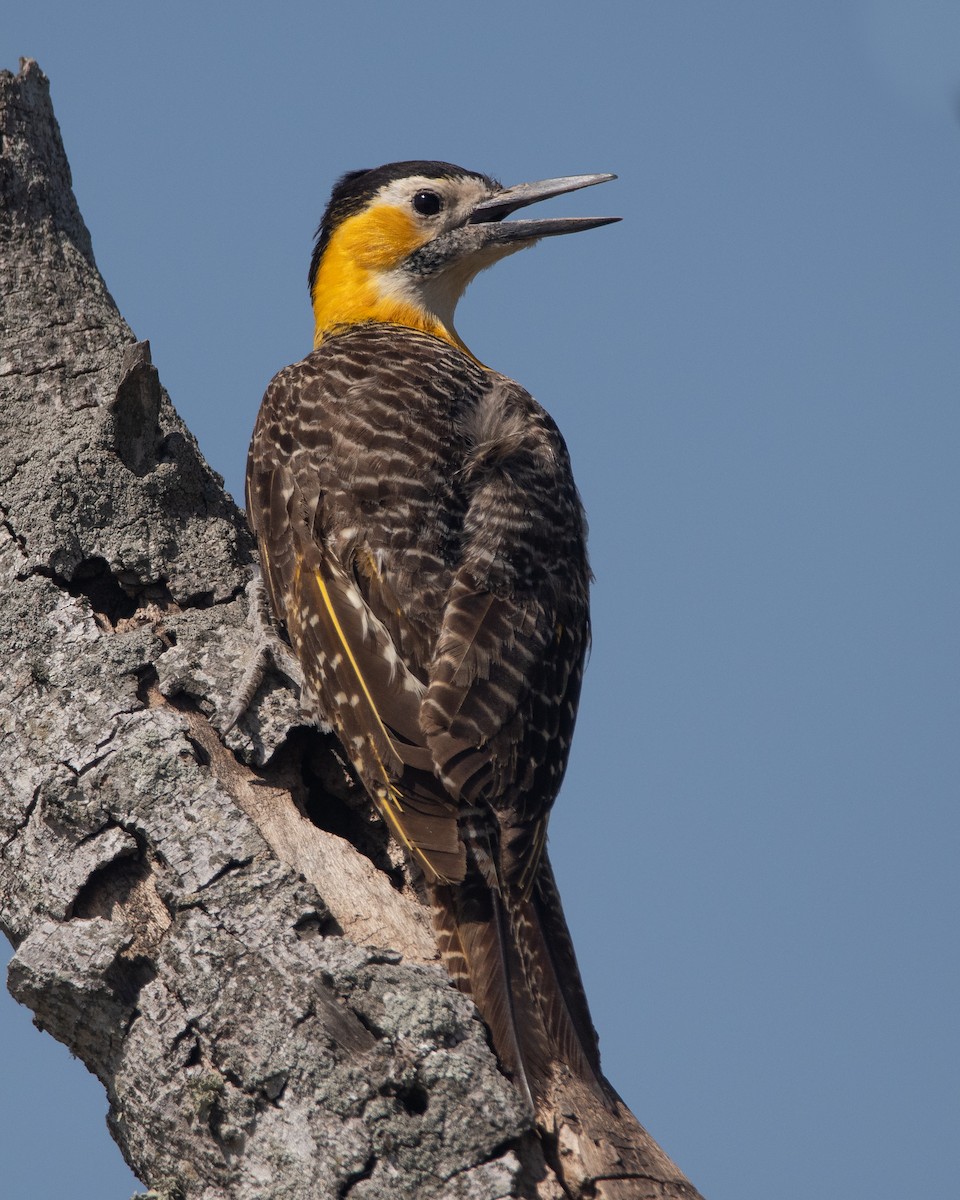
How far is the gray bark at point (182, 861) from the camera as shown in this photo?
11.4 feet

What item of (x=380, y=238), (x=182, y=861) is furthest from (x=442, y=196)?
(x=182, y=861)

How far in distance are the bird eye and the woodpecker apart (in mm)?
1203

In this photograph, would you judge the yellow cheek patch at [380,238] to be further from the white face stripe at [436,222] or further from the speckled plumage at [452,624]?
the speckled plumage at [452,624]

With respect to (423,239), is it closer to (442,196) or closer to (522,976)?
(442,196)

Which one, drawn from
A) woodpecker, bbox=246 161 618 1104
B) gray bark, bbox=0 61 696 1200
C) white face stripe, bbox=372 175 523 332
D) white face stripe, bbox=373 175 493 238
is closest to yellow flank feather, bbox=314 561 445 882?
woodpecker, bbox=246 161 618 1104

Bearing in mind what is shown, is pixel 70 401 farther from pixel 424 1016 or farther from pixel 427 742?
pixel 424 1016

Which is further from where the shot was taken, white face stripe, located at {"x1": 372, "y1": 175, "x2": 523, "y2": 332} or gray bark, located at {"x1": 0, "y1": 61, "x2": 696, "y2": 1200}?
white face stripe, located at {"x1": 372, "y1": 175, "x2": 523, "y2": 332}

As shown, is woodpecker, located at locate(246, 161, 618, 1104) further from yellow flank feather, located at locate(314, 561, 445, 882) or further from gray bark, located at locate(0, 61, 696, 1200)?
gray bark, located at locate(0, 61, 696, 1200)

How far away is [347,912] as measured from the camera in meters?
4.03

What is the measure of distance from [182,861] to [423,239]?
4225 mm

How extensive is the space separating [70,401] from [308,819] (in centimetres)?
192

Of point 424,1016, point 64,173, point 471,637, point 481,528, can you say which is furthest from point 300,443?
point 424,1016

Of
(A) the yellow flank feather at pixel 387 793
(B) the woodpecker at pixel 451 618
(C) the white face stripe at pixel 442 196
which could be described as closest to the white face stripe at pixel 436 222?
(C) the white face stripe at pixel 442 196

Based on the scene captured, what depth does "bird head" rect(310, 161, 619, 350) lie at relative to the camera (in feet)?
23.4
